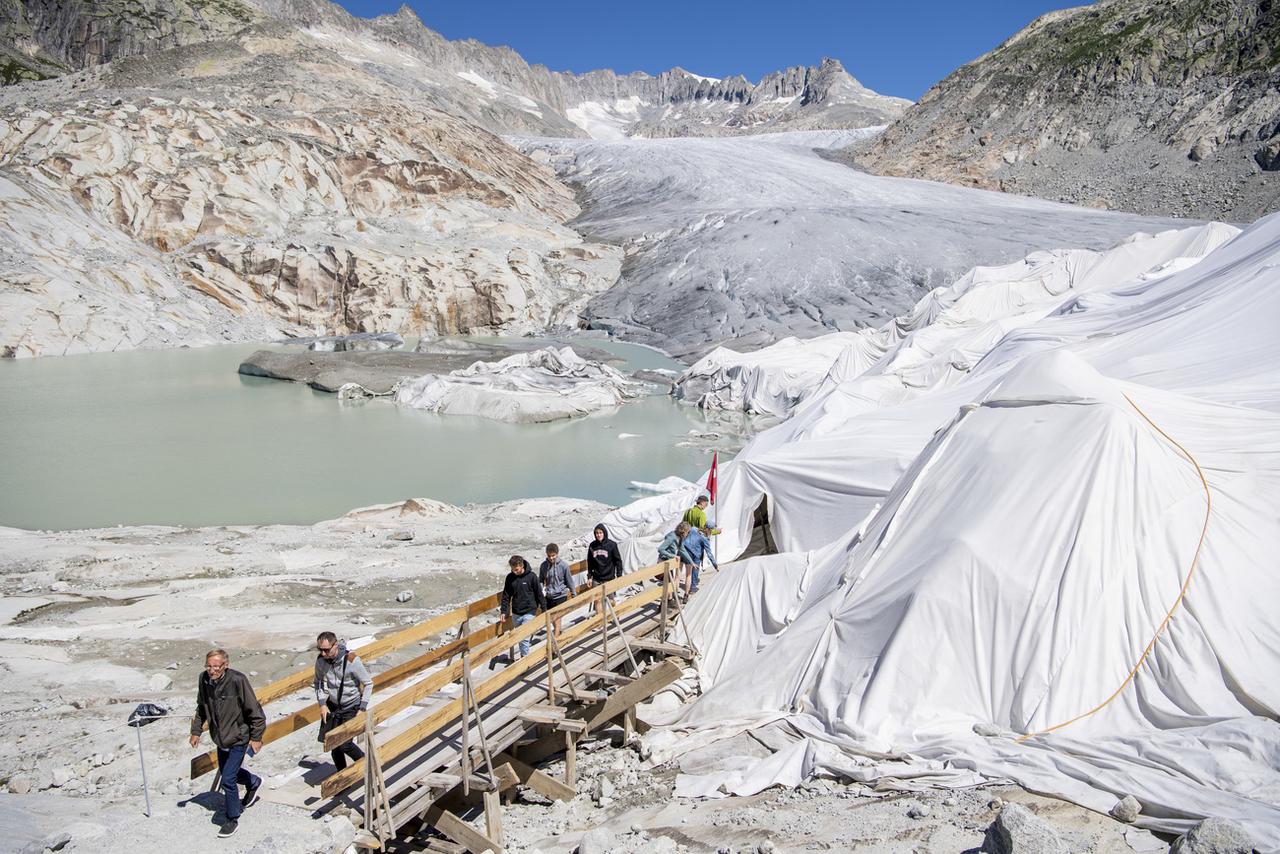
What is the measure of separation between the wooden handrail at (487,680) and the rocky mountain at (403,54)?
62313 mm

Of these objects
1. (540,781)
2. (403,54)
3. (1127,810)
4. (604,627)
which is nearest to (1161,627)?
(1127,810)

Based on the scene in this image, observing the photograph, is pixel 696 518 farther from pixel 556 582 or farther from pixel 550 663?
pixel 550 663

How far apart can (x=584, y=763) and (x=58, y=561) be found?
895 centimetres

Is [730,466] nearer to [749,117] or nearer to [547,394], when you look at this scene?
[547,394]

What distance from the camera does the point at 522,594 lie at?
793 cm

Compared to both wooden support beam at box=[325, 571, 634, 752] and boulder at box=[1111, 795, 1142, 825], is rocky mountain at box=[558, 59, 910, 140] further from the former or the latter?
boulder at box=[1111, 795, 1142, 825]

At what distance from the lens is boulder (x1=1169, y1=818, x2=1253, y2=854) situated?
12.5 feet

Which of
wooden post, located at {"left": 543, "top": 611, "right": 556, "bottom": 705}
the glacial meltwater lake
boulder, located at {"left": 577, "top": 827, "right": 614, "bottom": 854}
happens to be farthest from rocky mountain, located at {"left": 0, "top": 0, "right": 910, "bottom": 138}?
boulder, located at {"left": 577, "top": 827, "right": 614, "bottom": 854}

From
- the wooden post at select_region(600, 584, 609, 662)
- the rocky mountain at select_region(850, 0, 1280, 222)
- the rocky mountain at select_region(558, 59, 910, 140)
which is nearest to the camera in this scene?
the wooden post at select_region(600, 584, 609, 662)

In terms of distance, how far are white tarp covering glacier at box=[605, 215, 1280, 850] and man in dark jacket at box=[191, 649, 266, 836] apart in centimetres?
298

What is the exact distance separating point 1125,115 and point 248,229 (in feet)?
175

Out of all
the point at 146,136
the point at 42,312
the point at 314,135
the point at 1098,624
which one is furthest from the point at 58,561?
the point at 314,135

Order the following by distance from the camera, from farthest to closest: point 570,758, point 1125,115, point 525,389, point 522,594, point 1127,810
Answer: point 1125,115, point 525,389, point 522,594, point 570,758, point 1127,810

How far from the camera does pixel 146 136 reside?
42.2 meters
